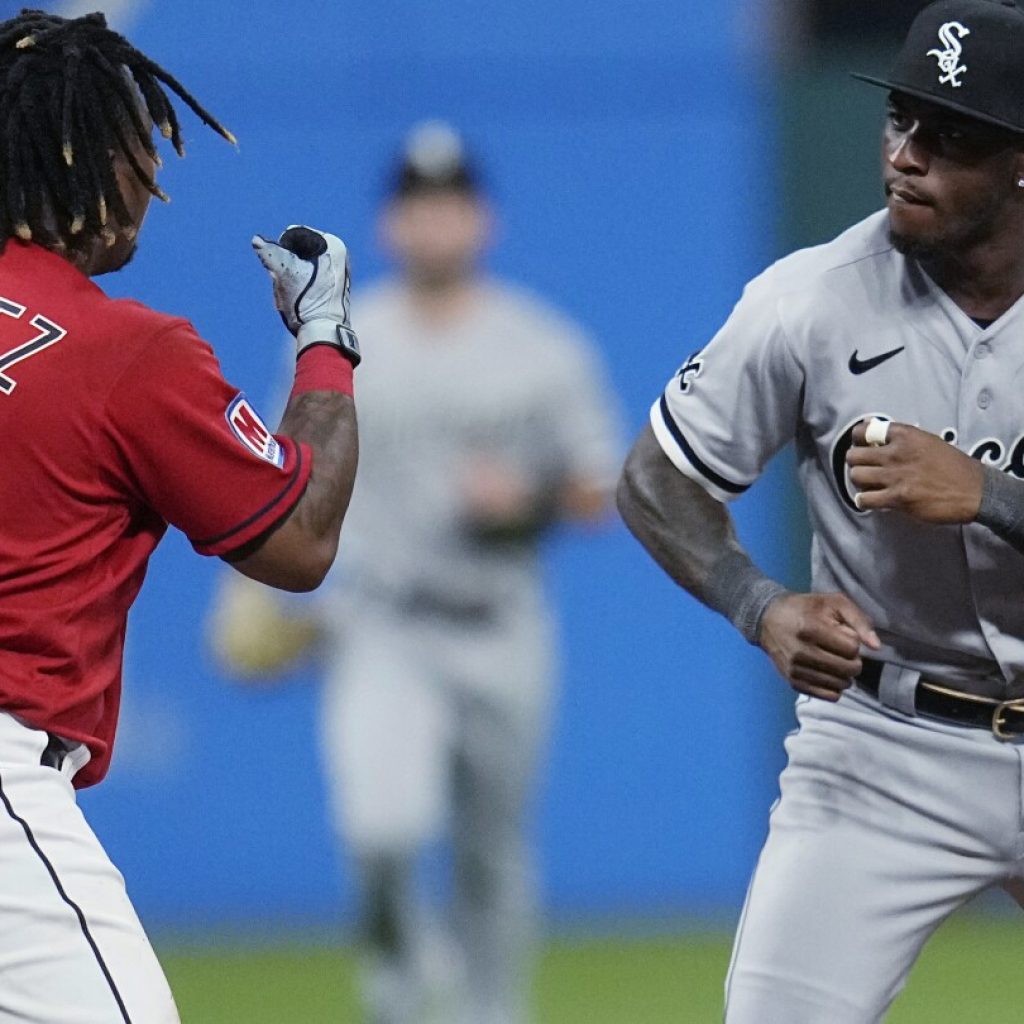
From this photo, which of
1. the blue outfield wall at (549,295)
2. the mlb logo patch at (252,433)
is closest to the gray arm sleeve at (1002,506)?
the mlb logo patch at (252,433)

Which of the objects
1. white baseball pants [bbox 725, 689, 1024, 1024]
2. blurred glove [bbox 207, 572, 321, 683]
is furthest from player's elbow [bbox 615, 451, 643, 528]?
blurred glove [bbox 207, 572, 321, 683]

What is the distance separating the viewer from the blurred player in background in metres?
6.41

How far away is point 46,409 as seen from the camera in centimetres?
321

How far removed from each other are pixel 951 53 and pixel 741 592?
96 cm

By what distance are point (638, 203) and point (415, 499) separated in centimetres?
234

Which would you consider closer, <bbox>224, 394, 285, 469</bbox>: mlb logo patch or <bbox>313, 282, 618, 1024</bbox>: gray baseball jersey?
<bbox>224, 394, 285, 469</bbox>: mlb logo patch

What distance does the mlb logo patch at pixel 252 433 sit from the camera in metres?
3.34

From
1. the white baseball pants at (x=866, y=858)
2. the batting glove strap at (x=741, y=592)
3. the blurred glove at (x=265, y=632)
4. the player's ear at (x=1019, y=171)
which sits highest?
the player's ear at (x=1019, y=171)

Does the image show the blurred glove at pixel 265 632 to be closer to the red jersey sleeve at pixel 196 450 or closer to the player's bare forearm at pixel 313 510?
the player's bare forearm at pixel 313 510

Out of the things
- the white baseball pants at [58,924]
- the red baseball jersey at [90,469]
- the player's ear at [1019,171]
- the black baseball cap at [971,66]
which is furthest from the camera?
the player's ear at [1019,171]

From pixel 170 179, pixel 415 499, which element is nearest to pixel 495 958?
pixel 415 499

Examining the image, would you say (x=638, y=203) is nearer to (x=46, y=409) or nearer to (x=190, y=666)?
(x=190, y=666)

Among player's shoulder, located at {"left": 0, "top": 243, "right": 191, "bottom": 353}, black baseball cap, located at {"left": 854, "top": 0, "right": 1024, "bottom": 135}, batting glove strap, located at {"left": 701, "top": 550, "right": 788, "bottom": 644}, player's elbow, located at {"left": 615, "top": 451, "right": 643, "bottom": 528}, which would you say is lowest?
batting glove strap, located at {"left": 701, "top": 550, "right": 788, "bottom": 644}

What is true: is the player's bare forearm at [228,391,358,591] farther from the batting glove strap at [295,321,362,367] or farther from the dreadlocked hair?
the dreadlocked hair
